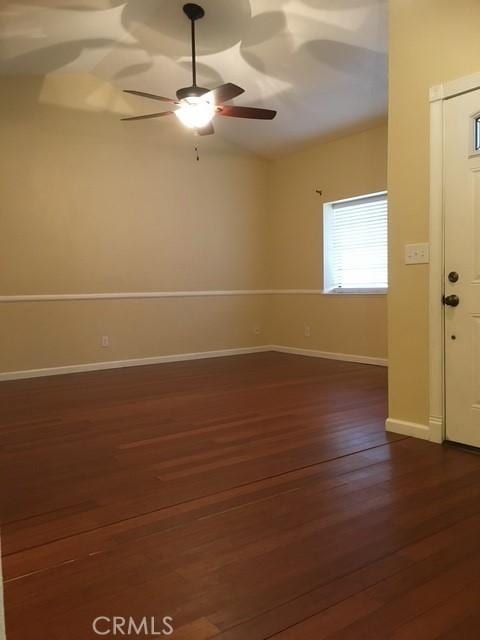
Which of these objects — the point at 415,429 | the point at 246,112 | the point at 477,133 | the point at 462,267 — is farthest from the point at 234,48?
the point at 415,429

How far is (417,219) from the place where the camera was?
9.53 ft

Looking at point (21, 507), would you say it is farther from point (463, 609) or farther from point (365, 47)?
point (365, 47)

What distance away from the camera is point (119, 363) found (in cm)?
589

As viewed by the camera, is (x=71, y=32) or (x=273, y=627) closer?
(x=273, y=627)

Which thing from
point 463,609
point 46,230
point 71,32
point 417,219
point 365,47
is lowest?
point 463,609

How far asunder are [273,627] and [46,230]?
16.3 ft

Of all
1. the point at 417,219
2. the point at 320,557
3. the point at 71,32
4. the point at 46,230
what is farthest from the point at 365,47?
the point at 320,557

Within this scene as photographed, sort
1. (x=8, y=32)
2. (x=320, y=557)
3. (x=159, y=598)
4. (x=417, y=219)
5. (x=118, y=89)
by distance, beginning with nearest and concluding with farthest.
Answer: (x=159, y=598) → (x=320, y=557) → (x=417, y=219) → (x=8, y=32) → (x=118, y=89)

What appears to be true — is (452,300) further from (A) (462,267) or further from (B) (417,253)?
(B) (417,253)

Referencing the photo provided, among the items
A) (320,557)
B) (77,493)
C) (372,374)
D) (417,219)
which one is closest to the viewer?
(320,557)

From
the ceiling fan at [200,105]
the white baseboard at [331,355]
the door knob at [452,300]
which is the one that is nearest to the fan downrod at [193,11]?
the ceiling fan at [200,105]

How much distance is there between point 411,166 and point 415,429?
1.62 meters

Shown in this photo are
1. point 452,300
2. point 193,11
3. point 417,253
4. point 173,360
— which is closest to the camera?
point 452,300

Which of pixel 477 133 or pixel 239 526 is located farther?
pixel 477 133
